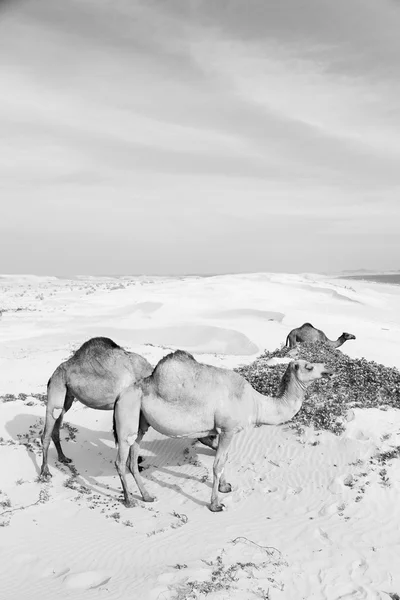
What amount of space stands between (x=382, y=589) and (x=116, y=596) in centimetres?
311

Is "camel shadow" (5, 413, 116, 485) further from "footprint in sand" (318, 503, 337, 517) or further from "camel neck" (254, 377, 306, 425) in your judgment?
"footprint in sand" (318, 503, 337, 517)

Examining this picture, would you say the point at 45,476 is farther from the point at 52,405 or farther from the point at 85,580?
the point at 85,580

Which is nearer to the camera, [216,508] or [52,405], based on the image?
[216,508]

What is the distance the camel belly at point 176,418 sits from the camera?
8227 mm

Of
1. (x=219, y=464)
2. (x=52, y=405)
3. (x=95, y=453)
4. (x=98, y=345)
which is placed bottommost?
(x=95, y=453)

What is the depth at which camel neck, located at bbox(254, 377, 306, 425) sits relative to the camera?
854 centimetres

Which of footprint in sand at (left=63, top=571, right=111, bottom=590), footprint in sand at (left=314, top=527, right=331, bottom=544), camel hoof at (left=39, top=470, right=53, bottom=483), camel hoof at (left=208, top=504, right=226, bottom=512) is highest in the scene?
footprint in sand at (left=314, top=527, right=331, bottom=544)

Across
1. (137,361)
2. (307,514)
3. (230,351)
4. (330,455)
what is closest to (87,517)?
(137,361)

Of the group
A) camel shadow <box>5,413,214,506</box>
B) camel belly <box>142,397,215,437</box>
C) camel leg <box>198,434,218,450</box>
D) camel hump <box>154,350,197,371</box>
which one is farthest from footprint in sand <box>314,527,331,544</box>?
camel hump <box>154,350,197,371</box>

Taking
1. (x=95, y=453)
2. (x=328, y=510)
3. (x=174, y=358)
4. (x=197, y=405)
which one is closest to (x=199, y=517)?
(x=197, y=405)

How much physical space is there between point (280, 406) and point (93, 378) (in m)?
3.42

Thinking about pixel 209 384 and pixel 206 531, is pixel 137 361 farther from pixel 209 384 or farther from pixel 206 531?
pixel 206 531

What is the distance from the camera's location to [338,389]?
12445 mm

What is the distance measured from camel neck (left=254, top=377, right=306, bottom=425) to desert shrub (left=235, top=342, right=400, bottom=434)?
6.45ft
